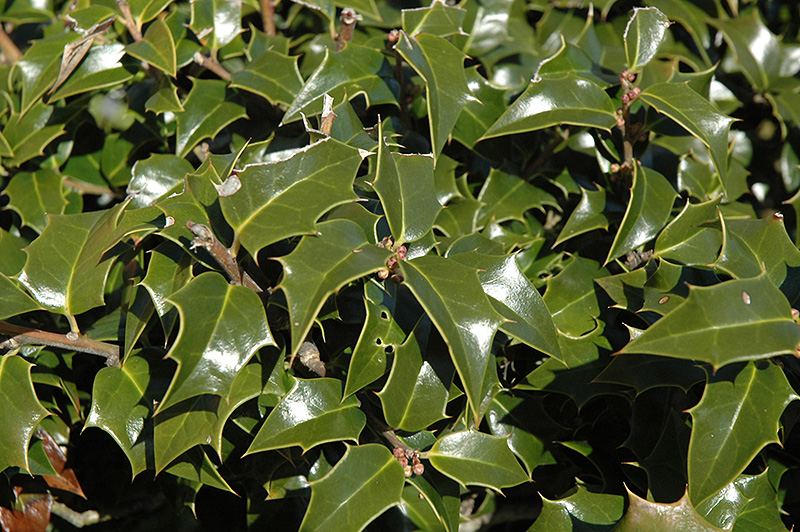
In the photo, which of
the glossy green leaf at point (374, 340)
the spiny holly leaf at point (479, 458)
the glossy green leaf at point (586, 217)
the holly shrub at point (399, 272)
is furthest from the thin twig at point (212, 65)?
the spiny holly leaf at point (479, 458)

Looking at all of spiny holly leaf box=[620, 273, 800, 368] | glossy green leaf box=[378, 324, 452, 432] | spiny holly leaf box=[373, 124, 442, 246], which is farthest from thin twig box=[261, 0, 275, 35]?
spiny holly leaf box=[620, 273, 800, 368]

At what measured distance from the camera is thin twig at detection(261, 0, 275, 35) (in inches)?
63.9

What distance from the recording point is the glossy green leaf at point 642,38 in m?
1.33

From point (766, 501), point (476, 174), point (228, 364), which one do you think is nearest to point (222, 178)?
point (228, 364)

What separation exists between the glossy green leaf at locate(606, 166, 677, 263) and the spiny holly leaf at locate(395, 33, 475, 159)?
38cm

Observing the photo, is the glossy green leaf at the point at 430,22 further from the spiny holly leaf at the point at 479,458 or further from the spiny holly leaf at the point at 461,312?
the spiny holly leaf at the point at 479,458

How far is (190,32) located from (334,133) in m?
0.55

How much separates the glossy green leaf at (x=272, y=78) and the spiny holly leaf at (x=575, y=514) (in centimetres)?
97

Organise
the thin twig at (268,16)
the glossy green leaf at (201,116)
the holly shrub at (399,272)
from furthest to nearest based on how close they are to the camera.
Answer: the thin twig at (268,16) → the glossy green leaf at (201,116) → the holly shrub at (399,272)

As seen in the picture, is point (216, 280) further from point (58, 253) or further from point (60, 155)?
point (60, 155)

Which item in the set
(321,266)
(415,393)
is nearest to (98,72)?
(321,266)

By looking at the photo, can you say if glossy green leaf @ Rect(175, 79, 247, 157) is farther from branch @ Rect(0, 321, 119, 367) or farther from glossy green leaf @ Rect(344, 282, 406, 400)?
glossy green leaf @ Rect(344, 282, 406, 400)

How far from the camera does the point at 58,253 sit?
4.10 ft

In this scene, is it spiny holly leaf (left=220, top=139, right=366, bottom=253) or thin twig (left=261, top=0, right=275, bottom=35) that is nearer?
spiny holly leaf (left=220, top=139, right=366, bottom=253)
